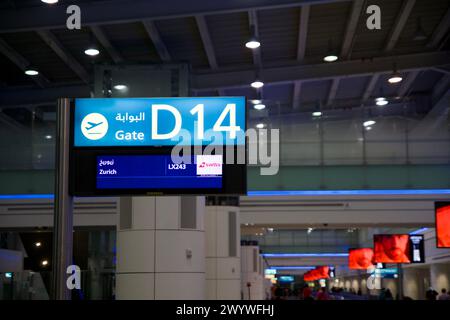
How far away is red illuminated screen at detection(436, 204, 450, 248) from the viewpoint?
13.9 meters

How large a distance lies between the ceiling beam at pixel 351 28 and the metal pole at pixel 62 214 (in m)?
8.39

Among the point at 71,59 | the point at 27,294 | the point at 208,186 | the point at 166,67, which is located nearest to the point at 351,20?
the point at 166,67

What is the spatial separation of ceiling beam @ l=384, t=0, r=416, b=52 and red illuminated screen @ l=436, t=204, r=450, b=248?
4.10 m

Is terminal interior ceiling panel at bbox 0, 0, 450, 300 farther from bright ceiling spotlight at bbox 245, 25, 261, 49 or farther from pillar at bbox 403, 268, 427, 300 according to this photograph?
pillar at bbox 403, 268, 427, 300

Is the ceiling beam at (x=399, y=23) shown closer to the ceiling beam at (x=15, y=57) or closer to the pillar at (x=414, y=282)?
the ceiling beam at (x=15, y=57)

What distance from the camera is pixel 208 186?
21.3ft

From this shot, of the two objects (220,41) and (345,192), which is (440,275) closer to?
(345,192)

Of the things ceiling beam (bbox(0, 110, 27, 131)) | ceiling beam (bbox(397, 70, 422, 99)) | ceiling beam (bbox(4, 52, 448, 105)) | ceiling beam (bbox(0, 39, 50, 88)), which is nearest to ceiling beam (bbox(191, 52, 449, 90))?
ceiling beam (bbox(4, 52, 448, 105))

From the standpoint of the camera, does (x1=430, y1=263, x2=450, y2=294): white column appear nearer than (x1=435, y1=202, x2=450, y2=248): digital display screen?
No

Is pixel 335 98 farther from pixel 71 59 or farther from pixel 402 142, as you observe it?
pixel 71 59

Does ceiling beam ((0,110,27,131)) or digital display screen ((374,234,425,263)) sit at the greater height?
ceiling beam ((0,110,27,131))

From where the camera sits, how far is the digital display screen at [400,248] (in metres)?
23.6

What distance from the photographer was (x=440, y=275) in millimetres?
31516

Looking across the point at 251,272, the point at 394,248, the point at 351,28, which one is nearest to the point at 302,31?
the point at 351,28
